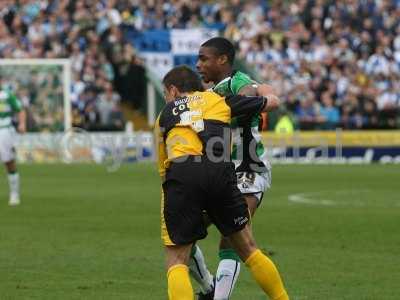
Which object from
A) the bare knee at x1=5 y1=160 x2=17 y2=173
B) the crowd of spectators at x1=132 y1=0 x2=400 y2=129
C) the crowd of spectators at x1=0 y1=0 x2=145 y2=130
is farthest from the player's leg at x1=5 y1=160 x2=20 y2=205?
the crowd of spectators at x1=132 y1=0 x2=400 y2=129

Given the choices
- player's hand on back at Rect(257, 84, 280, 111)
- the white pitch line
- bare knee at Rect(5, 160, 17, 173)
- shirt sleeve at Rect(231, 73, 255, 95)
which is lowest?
the white pitch line

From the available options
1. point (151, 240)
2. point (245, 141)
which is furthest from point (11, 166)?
point (245, 141)

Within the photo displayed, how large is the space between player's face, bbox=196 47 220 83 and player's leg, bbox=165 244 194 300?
1.40 m

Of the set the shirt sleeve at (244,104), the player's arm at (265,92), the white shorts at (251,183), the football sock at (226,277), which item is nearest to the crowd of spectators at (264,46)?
the white shorts at (251,183)

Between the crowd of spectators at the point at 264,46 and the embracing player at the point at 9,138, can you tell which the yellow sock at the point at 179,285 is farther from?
the crowd of spectators at the point at 264,46

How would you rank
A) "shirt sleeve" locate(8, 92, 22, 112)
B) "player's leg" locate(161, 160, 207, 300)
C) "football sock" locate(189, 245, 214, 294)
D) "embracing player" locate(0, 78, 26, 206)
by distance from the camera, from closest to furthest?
"player's leg" locate(161, 160, 207, 300) < "football sock" locate(189, 245, 214, 294) < "embracing player" locate(0, 78, 26, 206) < "shirt sleeve" locate(8, 92, 22, 112)

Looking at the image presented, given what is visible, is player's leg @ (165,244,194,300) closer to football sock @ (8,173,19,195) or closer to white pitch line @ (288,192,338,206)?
white pitch line @ (288,192,338,206)

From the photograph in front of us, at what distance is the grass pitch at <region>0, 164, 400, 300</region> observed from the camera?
11102mm

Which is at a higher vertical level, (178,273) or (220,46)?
(220,46)

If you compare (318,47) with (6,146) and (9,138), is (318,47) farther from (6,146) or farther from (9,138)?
(6,146)

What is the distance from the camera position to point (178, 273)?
8.32 metres

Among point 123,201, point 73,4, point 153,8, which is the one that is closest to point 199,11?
point 153,8

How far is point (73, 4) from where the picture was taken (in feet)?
129

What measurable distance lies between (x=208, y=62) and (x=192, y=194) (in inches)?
46.0
